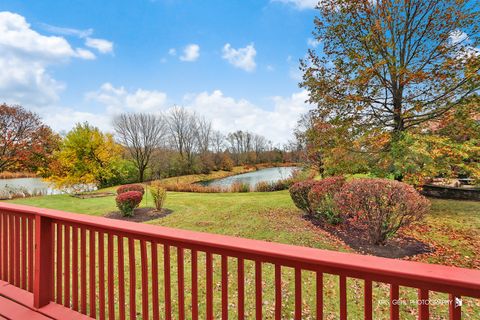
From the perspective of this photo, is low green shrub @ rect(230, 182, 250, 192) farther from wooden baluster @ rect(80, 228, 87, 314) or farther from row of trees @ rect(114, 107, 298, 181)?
wooden baluster @ rect(80, 228, 87, 314)

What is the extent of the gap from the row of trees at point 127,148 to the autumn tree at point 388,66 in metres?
11.5

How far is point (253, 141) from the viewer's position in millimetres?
41812

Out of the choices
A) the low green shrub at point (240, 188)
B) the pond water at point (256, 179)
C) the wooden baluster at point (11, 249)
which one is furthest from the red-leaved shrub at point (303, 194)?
the pond water at point (256, 179)

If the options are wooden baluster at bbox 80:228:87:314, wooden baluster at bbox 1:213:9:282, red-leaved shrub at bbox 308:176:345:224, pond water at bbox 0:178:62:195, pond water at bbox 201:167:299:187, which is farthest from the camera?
pond water at bbox 201:167:299:187

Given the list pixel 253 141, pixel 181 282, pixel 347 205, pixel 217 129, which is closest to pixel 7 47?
pixel 181 282

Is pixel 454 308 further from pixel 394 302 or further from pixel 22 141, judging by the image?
pixel 22 141

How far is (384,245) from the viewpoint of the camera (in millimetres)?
4781

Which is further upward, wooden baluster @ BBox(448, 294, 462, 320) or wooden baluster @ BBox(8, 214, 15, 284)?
wooden baluster @ BBox(448, 294, 462, 320)

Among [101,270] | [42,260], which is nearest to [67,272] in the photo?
[42,260]

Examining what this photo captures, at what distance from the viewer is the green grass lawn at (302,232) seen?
121 inches

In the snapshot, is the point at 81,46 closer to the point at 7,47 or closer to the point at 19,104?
the point at 7,47

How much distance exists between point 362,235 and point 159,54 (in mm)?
8517

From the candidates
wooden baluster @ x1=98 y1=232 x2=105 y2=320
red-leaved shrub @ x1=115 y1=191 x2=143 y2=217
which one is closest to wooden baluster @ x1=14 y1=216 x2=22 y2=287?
wooden baluster @ x1=98 y1=232 x2=105 y2=320

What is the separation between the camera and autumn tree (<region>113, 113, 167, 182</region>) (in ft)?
78.4
